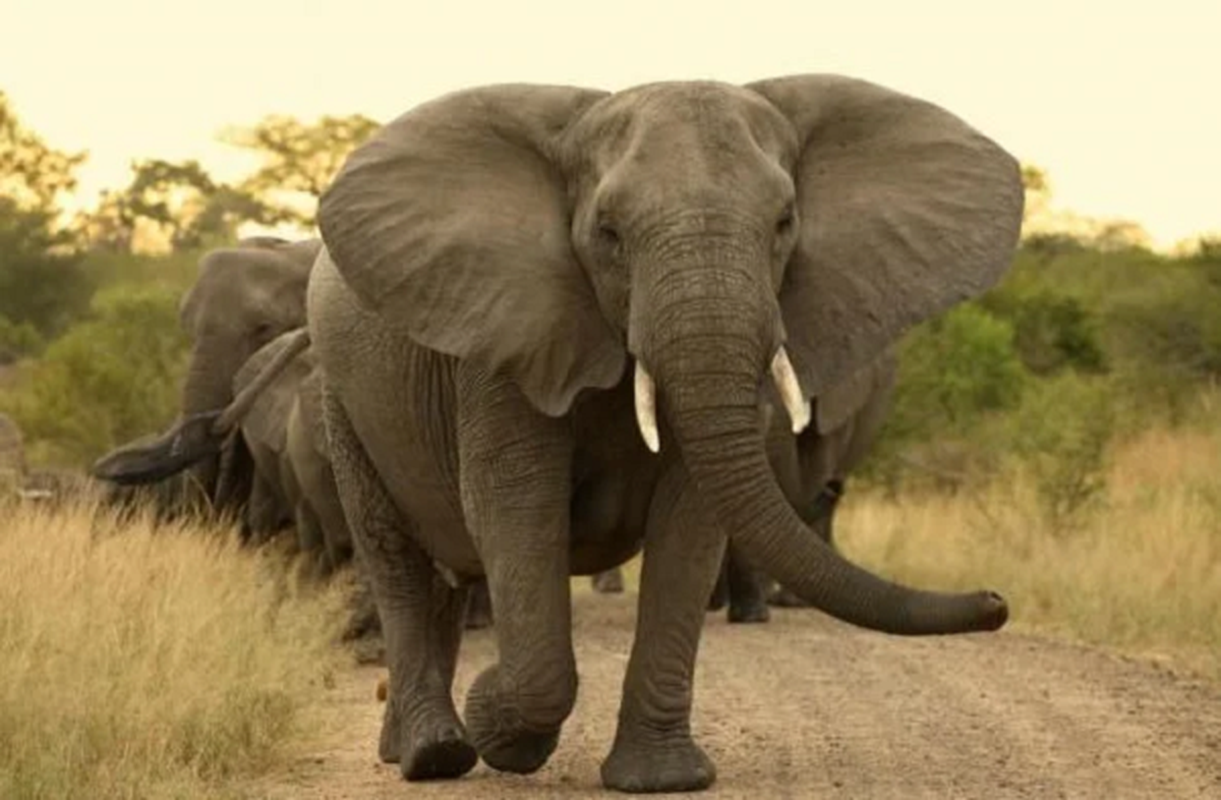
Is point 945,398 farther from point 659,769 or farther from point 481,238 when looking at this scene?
point 481,238

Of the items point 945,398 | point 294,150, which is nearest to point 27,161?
point 294,150

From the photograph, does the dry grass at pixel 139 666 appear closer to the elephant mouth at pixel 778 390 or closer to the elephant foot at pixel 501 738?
the elephant foot at pixel 501 738

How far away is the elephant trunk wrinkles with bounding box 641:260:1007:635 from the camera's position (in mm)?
8555

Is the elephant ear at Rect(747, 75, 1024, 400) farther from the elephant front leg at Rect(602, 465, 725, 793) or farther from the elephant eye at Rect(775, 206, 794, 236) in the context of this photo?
the elephant front leg at Rect(602, 465, 725, 793)

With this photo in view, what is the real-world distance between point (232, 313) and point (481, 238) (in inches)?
406

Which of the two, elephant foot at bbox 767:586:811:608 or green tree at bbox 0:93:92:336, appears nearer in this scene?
elephant foot at bbox 767:586:811:608

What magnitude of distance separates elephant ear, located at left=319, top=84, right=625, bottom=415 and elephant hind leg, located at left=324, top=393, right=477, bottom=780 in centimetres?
144

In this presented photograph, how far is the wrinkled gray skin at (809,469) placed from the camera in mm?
17000

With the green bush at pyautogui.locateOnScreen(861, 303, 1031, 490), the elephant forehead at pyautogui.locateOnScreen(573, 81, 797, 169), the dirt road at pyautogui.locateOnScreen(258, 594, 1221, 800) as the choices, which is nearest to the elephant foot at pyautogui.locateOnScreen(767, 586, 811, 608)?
the dirt road at pyautogui.locateOnScreen(258, 594, 1221, 800)

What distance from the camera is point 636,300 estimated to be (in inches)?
348

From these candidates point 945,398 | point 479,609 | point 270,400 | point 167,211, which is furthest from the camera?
point 167,211

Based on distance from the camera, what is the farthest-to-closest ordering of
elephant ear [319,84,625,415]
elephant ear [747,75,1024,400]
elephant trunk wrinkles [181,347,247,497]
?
elephant trunk wrinkles [181,347,247,497], elephant ear [747,75,1024,400], elephant ear [319,84,625,415]

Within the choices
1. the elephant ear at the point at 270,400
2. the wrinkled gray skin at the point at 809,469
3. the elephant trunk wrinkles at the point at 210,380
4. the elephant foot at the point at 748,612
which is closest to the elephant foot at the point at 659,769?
the wrinkled gray skin at the point at 809,469

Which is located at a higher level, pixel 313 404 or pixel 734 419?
pixel 734 419
